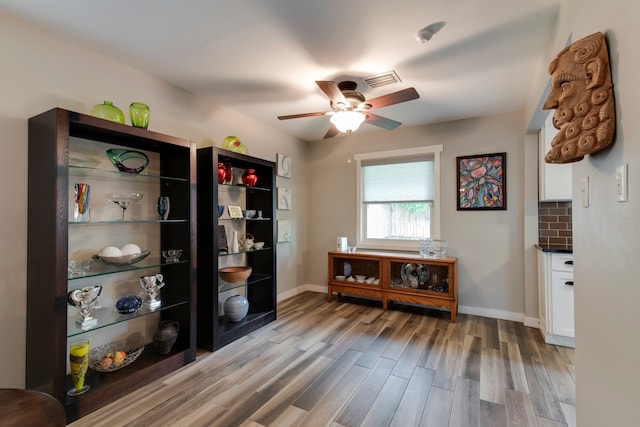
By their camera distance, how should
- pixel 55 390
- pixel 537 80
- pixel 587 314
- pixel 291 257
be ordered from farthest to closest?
pixel 291 257, pixel 537 80, pixel 55 390, pixel 587 314

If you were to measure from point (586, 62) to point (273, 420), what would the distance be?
2.37 meters

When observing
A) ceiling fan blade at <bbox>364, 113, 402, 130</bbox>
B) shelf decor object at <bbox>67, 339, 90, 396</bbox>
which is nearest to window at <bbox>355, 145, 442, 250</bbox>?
ceiling fan blade at <bbox>364, 113, 402, 130</bbox>

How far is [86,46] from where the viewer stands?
2.21 metres

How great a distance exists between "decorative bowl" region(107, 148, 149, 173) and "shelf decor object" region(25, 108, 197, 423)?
0.01 meters

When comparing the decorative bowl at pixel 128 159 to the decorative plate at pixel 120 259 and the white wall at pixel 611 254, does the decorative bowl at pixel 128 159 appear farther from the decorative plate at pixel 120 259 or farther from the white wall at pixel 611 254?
the white wall at pixel 611 254

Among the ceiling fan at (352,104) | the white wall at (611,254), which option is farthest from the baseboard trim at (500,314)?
the ceiling fan at (352,104)

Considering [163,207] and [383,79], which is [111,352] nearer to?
[163,207]

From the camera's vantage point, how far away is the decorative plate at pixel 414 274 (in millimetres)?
3857

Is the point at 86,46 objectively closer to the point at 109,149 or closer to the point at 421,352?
the point at 109,149

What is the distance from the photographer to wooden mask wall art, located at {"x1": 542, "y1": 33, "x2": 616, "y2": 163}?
1083mm

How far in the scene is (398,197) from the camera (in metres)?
4.24

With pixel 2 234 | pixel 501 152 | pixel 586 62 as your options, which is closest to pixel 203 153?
pixel 2 234

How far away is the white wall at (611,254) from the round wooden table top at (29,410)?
6.20ft

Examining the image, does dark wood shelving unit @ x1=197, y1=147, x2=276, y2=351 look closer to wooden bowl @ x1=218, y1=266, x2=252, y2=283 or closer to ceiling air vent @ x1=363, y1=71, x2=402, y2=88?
wooden bowl @ x1=218, y1=266, x2=252, y2=283
